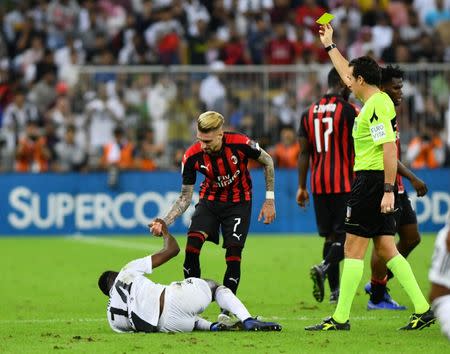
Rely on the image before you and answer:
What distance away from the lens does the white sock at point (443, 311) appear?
6766 mm

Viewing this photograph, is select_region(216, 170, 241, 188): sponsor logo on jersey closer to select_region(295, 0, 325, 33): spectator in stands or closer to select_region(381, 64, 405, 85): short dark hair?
select_region(381, 64, 405, 85): short dark hair

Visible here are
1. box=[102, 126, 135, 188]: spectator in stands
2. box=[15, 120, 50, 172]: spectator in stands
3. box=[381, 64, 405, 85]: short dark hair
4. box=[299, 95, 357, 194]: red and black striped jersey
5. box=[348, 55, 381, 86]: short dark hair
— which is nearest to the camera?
box=[348, 55, 381, 86]: short dark hair

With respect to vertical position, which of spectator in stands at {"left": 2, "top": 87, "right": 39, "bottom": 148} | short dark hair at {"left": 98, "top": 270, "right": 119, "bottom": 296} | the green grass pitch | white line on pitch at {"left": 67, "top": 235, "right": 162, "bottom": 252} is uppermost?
spectator in stands at {"left": 2, "top": 87, "right": 39, "bottom": 148}

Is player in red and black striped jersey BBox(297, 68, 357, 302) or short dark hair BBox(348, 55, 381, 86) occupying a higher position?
short dark hair BBox(348, 55, 381, 86)

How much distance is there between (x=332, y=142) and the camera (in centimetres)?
1195

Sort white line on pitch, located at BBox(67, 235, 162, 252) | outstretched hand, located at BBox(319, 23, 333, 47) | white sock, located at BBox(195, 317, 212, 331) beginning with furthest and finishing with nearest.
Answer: white line on pitch, located at BBox(67, 235, 162, 252)
outstretched hand, located at BBox(319, 23, 333, 47)
white sock, located at BBox(195, 317, 212, 331)

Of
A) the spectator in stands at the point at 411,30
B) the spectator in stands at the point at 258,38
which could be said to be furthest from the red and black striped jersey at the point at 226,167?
the spectator in stands at the point at 411,30

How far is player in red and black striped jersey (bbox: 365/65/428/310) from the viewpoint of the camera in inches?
418

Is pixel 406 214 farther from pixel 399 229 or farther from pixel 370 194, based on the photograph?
pixel 370 194

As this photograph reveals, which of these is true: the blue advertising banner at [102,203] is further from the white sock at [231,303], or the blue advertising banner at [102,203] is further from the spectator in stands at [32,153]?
the white sock at [231,303]


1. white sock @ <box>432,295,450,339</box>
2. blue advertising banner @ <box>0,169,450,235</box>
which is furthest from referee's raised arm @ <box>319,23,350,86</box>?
blue advertising banner @ <box>0,169,450,235</box>

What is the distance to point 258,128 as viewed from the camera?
23125 millimetres

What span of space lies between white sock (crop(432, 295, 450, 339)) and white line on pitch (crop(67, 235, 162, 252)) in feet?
39.0

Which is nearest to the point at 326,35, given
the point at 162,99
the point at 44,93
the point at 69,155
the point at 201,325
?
the point at 201,325
